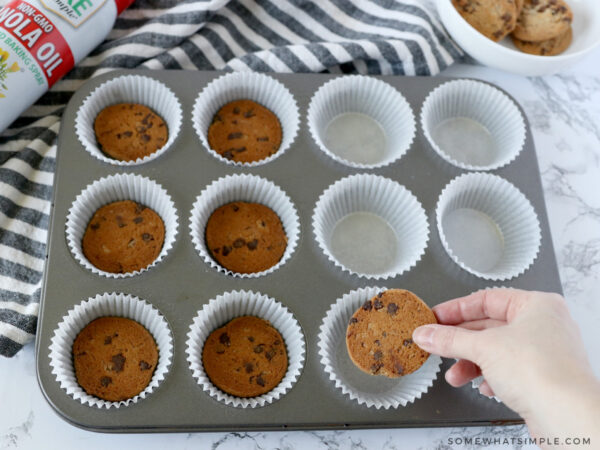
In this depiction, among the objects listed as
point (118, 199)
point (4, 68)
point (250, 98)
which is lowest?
→ point (118, 199)

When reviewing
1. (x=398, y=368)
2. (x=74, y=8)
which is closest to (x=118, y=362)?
(x=398, y=368)

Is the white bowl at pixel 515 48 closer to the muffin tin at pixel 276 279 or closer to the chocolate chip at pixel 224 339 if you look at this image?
the muffin tin at pixel 276 279

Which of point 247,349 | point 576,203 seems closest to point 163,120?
point 247,349

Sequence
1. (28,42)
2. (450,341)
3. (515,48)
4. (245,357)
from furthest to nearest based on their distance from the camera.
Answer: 1. (515,48)
2. (28,42)
3. (245,357)
4. (450,341)

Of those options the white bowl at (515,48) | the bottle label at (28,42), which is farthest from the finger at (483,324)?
the bottle label at (28,42)

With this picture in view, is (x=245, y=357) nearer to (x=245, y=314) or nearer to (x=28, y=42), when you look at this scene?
(x=245, y=314)
